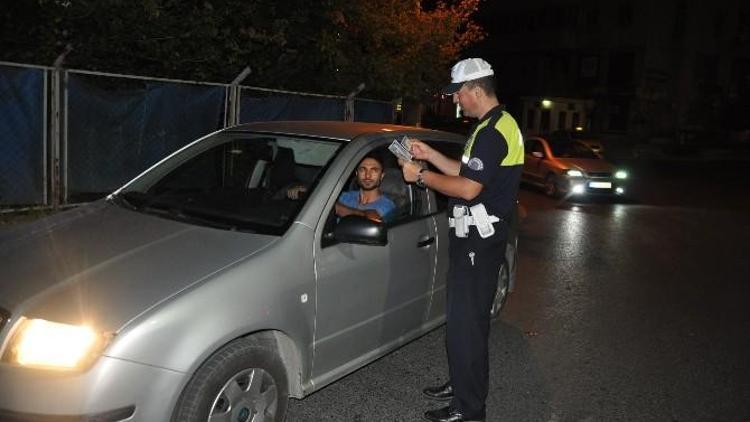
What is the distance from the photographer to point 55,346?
248cm

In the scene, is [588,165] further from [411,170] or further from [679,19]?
[679,19]

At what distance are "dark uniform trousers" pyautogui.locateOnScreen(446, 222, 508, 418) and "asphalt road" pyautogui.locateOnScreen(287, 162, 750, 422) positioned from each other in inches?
15.9

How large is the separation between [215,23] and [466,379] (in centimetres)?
766

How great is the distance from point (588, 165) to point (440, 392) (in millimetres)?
11813

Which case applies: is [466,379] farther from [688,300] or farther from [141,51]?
[141,51]

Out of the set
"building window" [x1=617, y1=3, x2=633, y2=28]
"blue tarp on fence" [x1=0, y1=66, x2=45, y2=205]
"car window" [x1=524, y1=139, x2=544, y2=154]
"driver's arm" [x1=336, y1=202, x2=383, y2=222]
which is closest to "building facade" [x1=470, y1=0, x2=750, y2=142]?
"building window" [x1=617, y1=3, x2=633, y2=28]

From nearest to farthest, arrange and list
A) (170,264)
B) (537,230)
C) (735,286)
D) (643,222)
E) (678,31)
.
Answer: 1. (170,264)
2. (735,286)
3. (537,230)
4. (643,222)
5. (678,31)

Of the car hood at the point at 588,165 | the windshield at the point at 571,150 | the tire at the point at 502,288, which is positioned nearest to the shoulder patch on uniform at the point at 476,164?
the tire at the point at 502,288

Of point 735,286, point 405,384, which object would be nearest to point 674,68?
point 735,286

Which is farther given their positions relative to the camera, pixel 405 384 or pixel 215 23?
pixel 215 23

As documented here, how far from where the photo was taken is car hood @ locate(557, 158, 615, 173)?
14.6m

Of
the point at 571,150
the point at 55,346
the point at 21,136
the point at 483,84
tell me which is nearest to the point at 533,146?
the point at 571,150

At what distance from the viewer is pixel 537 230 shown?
10.6 m

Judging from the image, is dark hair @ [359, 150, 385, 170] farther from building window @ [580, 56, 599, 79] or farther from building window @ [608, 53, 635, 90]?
building window @ [580, 56, 599, 79]
